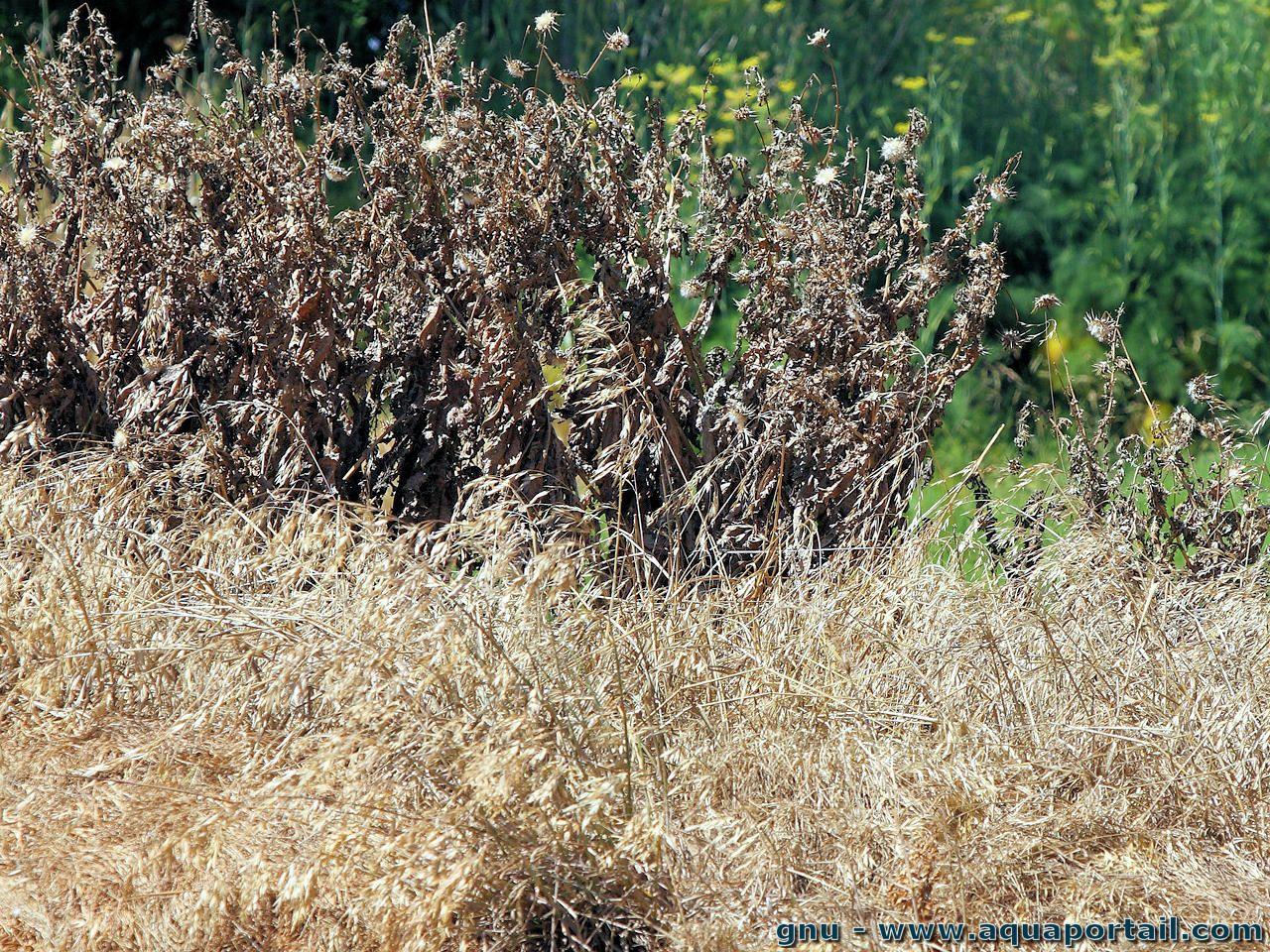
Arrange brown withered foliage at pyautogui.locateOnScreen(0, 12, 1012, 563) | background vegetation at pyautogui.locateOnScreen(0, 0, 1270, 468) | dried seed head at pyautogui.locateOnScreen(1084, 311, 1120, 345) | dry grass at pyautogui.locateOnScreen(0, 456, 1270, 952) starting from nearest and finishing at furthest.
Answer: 1. dry grass at pyautogui.locateOnScreen(0, 456, 1270, 952)
2. dried seed head at pyautogui.locateOnScreen(1084, 311, 1120, 345)
3. brown withered foliage at pyautogui.locateOnScreen(0, 12, 1012, 563)
4. background vegetation at pyautogui.locateOnScreen(0, 0, 1270, 468)

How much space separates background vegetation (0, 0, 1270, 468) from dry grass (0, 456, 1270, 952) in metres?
2.75

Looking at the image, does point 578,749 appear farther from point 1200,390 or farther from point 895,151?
point 1200,390

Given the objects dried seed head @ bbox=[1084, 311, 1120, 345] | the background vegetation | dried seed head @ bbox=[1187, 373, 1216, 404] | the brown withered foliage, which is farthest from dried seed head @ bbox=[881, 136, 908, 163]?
the background vegetation

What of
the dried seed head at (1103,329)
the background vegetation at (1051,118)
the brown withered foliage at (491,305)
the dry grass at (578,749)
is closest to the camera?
the dry grass at (578,749)

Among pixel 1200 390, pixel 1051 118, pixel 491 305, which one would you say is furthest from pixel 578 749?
pixel 1051 118

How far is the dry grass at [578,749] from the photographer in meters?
2.20

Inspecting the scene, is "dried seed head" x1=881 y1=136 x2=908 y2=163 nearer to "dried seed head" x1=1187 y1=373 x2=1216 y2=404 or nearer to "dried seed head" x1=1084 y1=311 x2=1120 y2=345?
"dried seed head" x1=1084 y1=311 x2=1120 y2=345

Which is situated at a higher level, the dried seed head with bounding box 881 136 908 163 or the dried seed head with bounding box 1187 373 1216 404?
the dried seed head with bounding box 881 136 908 163

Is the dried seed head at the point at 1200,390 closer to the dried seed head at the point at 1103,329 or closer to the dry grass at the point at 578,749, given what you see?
the dried seed head at the point at 1103,329

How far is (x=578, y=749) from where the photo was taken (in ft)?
7.75

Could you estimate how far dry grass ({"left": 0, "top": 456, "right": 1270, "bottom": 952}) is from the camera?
86.7 inches

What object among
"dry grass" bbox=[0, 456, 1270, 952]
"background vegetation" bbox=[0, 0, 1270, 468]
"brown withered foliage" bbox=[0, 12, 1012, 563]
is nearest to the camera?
"dry grass" bbox=[0, 456, 1270, 952]

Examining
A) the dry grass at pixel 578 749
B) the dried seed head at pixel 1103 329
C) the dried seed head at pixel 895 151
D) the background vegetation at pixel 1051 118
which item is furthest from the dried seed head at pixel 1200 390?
the background vegetation at pixel 1051 118

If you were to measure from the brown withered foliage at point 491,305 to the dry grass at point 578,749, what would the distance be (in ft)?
1.35
